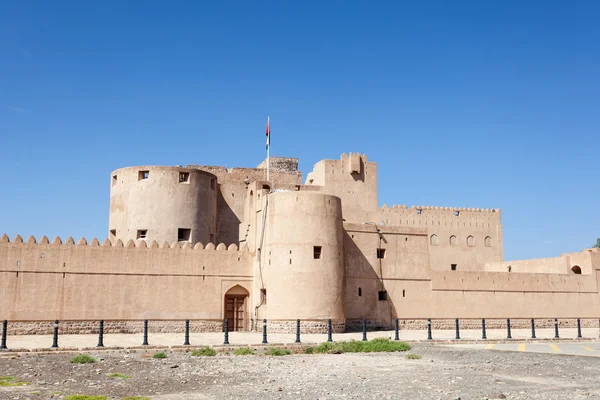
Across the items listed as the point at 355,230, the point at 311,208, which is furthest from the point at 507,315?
the point at 311,208

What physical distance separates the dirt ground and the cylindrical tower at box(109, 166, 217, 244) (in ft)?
48.4

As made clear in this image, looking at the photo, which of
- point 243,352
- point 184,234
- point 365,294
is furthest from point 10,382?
point 184,234

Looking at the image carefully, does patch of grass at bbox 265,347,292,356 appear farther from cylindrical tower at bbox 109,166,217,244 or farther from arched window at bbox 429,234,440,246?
arched window at bbox 429,234,440,246

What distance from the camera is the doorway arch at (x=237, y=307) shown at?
26406 mm

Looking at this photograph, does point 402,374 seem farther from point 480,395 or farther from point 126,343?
point 126,343

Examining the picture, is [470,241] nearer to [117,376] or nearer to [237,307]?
[237,307]

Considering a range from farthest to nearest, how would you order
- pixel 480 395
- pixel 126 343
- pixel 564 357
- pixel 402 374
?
1. pixel 126 343
2. pixel 564 357
3. pixel 402 374
4. pixel 480 395

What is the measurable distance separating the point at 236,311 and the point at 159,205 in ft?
23.4

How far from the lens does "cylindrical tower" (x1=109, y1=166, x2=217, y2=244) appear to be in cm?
3053

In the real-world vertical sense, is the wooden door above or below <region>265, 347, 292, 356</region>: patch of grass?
above

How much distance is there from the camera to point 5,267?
23359 mm

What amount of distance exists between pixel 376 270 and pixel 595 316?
40.4 feet

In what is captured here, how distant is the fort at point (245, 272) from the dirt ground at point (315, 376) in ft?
28.1

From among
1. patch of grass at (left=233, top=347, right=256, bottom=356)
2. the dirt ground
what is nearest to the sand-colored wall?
the dirt ground
